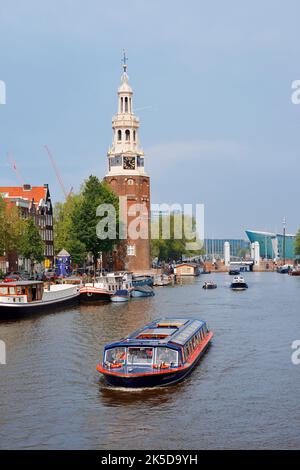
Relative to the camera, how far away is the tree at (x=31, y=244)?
390 ft

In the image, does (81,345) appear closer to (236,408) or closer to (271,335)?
(271,335)

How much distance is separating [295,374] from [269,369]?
1984mm

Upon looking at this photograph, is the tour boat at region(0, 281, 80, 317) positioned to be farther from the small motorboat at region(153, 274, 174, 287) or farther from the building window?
the building window

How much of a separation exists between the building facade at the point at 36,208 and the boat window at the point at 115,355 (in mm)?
92685

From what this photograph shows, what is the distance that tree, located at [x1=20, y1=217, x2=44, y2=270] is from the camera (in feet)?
390

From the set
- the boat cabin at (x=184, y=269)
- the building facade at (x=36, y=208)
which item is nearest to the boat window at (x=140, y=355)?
the building facade at (x=36, y=208)

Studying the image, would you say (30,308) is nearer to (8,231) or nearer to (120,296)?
(120,296)

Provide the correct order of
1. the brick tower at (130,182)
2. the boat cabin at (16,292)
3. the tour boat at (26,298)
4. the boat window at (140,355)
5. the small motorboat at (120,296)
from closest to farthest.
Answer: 1. the boat window at (140,355)
2. the tour boat at (26,298)
3. the boat cabin at (16,292)
4. the small motorboat at (120,296)
5. the brick tower at (130,182)

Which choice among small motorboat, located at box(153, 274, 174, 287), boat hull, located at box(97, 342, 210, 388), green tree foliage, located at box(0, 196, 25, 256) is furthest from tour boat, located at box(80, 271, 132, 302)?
boat hull, located at box(97, 342, 210, 388)

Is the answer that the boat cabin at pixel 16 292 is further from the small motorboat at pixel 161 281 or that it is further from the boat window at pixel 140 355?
the small motorboat at pixel 161 281

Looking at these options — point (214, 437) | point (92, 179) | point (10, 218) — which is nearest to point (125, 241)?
point (92, 179)

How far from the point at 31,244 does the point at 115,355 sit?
3173 inches

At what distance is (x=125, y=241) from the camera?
151 metres

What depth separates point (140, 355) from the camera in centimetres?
4056
